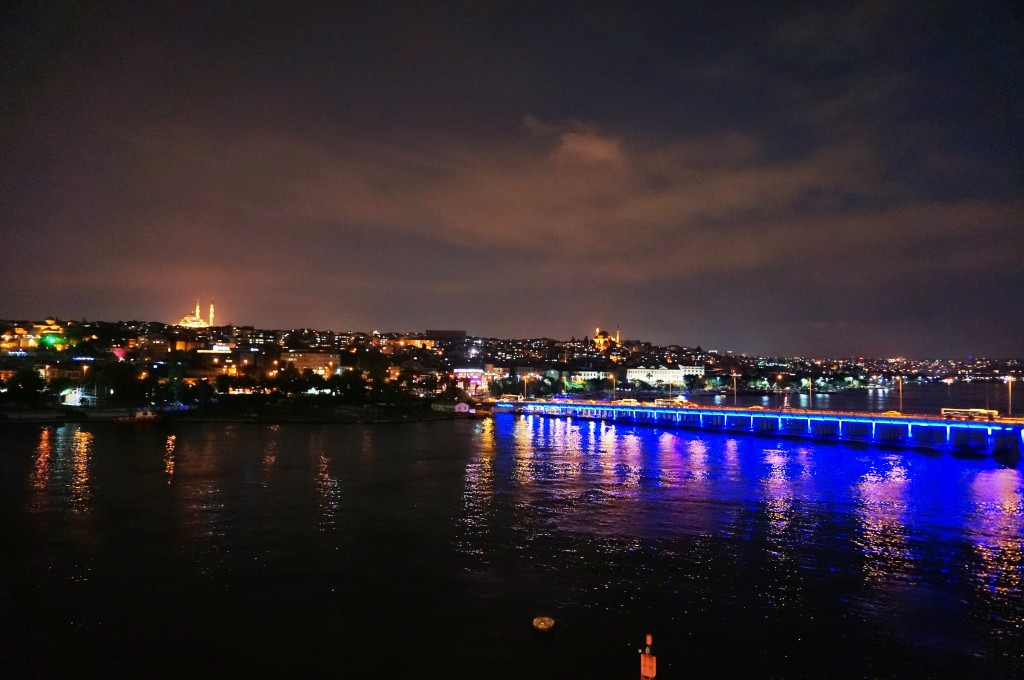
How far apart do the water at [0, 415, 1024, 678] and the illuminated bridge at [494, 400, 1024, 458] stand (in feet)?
26.1

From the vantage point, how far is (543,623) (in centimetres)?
815

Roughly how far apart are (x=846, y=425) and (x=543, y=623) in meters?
30.8

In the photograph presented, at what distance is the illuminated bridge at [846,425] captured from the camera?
27.1 m

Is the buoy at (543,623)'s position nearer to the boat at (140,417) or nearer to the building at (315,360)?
the boat at (140,417)

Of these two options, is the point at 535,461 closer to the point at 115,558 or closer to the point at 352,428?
the point at 115,558

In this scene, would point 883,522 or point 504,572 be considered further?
point 883,522

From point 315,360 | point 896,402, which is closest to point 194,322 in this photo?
point 315,360

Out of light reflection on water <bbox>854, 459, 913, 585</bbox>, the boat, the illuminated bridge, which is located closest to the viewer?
light reflection on water <bbox>854, 459, 913, 585</bbox>

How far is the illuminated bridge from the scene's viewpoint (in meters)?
27.1

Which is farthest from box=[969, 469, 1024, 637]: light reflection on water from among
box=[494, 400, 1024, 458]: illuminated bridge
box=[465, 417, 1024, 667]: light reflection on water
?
box=[494, 400, 1024, 458]: illuminated bridge

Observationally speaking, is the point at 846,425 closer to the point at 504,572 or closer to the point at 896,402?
the point at 504,572

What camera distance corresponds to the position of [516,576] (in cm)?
1012

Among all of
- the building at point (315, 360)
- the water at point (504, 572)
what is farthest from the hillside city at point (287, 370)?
the water at point (504, 572)

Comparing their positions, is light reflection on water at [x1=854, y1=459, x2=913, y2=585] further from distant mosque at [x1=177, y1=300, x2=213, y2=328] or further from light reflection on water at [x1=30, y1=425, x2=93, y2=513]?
distant mosque at [x1=177, y1=300, x2=213, y2=328]
